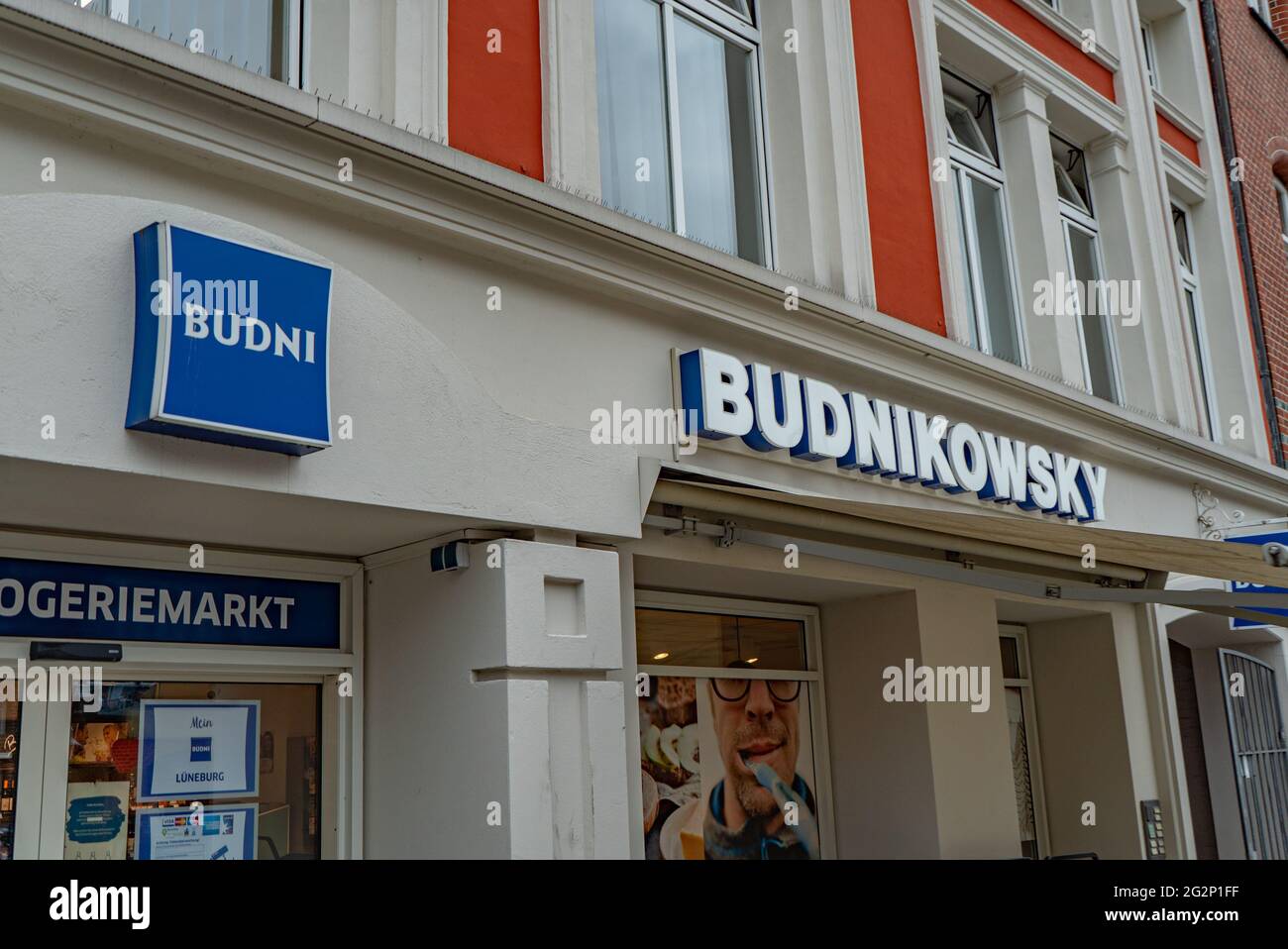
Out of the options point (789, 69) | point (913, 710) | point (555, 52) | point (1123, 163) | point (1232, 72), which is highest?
point (1232, 72)

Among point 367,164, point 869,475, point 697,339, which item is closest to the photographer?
point 367,164

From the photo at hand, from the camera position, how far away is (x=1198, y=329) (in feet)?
41.8

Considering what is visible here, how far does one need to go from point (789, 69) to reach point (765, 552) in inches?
125

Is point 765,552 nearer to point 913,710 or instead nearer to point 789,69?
point 913,710

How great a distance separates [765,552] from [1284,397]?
9.08m

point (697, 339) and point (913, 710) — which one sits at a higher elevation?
point (697, 339)

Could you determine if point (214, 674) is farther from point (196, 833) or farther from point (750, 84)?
point (750, 84)

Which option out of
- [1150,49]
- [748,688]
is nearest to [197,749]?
[748,688]

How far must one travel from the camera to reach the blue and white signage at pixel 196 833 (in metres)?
4.69

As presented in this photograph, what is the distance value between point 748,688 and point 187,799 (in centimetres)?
364

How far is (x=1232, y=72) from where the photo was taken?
44.4 feet
